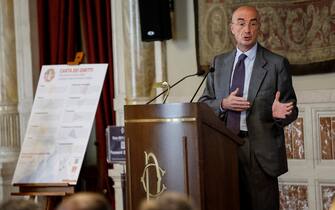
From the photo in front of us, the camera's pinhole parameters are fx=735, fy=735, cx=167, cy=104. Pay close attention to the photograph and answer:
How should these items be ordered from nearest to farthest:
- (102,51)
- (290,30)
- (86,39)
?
(290,30)
(102,51)
(86,39)

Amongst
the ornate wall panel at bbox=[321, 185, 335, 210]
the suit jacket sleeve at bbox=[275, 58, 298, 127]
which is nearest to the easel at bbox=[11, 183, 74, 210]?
the ornate wall panel at bbox=[321, 185, 335, 210]

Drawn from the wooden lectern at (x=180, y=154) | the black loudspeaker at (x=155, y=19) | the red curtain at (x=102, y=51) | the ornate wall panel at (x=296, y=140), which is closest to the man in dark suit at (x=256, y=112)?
the wooden lectern at (x=180, y=154)

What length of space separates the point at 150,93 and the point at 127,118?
101 inches

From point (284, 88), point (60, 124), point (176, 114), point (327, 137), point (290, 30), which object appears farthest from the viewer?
point (60, 124)

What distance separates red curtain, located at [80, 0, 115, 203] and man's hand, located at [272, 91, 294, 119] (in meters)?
3.23

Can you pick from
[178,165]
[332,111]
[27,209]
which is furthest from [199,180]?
[332,111]

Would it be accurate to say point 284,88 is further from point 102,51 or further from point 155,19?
point 102,51

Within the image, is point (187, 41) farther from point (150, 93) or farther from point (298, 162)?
point (298, 162)

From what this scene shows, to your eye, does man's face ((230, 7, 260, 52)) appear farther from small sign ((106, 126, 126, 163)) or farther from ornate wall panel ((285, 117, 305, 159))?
small sign ((106, 126, 126, 163))

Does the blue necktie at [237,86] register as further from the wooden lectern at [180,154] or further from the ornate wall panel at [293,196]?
the ornate wall panel at [293,196]

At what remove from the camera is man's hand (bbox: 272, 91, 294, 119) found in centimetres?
377

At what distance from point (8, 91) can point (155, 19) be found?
1.82 m

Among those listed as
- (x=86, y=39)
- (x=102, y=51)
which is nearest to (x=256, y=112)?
(x=102, y=51)

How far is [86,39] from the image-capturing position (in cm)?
706
